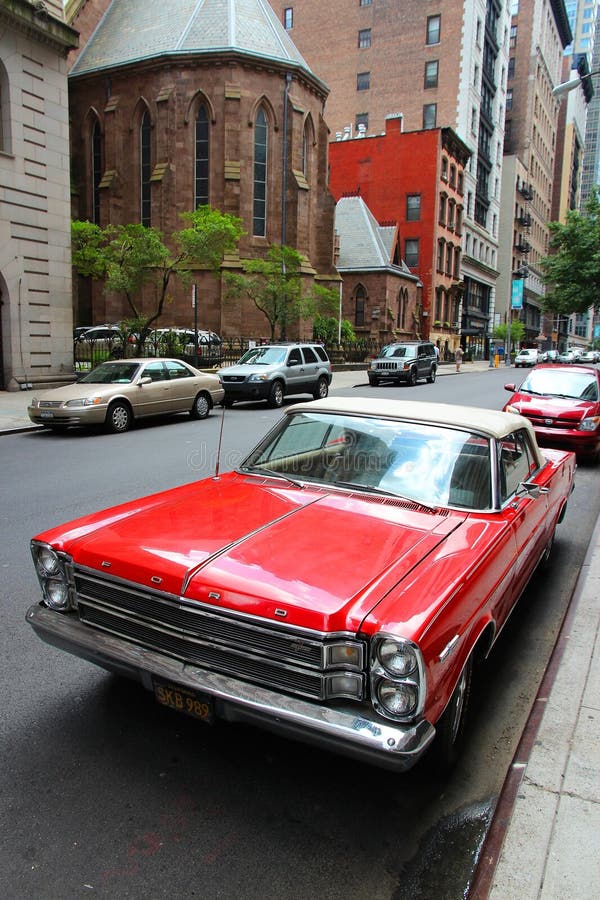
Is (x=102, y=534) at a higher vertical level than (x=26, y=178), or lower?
lower

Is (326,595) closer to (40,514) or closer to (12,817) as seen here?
(12,817)

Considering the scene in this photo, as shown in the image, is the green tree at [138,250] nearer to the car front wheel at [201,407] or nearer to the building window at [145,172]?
the car front wheel at [201,407]

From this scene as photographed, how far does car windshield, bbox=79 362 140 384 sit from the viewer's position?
47.2 ft

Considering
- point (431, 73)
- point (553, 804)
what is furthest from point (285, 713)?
point (431, 73)

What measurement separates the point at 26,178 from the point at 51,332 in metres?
4.57

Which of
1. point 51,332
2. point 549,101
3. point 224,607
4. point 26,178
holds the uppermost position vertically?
point 549,101

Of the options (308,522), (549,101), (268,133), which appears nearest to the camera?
(308,522)

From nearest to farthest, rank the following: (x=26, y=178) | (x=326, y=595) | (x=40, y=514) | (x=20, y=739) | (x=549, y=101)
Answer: (x=326, y=595), (x=20, y=739), (x=40, y=514), (x=26, y=178), (x=549, y=101)

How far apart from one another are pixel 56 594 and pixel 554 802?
2498 mm

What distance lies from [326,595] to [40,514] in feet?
17.4

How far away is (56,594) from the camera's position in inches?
131

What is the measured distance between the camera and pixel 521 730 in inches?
138

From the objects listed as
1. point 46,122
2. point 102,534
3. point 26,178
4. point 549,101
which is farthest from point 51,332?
point 549,101

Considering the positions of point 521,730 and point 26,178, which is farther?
point 26,178
